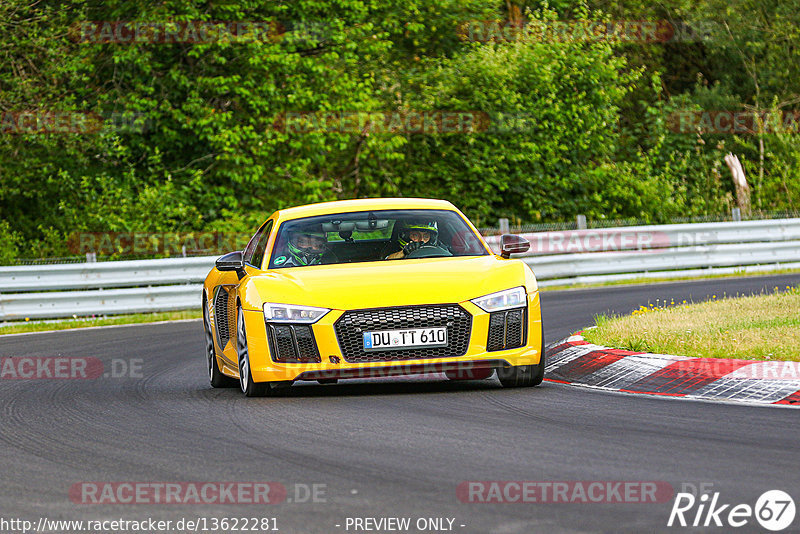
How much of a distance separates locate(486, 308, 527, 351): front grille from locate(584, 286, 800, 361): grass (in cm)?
137

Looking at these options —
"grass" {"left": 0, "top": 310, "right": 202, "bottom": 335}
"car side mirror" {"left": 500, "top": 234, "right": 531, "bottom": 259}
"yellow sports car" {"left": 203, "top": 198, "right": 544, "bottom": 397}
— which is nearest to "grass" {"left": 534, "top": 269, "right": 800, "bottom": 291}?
"grass" {"left": 0, "top": 310, "right": 202, "bottom": 335}

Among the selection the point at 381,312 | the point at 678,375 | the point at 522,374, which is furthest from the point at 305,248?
the point at 678,375

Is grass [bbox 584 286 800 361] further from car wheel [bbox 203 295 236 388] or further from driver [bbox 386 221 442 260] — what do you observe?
car wheel [bbox 203 295 236 388]

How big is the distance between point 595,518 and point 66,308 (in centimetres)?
1702

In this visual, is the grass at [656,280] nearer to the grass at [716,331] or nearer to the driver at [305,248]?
the grass at [716,331]

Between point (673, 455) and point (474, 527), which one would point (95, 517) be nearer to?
point (474, 527)

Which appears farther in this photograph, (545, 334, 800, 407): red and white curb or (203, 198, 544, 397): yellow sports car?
(203, 198, 544, 397): yellow sports car

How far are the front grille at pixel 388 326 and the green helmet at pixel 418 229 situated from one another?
132 centimetres

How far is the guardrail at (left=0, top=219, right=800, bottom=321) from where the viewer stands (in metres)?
22.1

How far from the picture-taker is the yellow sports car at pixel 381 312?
374 inches

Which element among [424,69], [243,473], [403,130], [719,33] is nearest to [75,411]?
[243,473]

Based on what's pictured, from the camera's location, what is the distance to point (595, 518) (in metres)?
5.34

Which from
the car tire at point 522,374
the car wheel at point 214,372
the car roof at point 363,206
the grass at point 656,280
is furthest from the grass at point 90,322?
the car tire at point 522,374

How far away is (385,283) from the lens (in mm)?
9664
